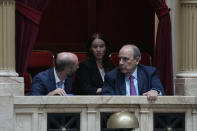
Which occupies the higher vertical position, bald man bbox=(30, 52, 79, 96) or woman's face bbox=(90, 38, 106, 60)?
woman's face bbox=(90, 38, 106, 60)

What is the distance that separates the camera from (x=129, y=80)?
34.7 feet

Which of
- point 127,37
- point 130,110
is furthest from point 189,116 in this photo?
point 127,37

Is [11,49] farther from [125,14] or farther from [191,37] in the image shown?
[125,14]

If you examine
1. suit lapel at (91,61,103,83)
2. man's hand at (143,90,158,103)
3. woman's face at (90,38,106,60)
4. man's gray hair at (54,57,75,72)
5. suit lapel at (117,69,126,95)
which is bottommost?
man's hand at (143,90,158,103)

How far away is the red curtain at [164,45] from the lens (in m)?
11.8

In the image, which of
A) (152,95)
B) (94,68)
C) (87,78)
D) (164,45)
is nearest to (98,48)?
(94,68)

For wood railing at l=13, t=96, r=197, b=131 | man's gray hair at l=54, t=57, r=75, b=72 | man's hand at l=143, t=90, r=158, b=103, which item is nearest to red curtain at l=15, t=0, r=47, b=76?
man's gray hair at l=54, t=57, r=75, b=72

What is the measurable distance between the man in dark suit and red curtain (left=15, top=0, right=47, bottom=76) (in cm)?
137

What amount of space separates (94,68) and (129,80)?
3.32ft

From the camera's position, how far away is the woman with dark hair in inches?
445

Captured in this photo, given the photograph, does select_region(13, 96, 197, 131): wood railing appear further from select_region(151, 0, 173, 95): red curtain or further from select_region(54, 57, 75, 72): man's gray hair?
select_region(151, 0, 173, 95): red curtain

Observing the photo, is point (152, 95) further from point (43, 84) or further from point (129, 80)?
point (43, 84)

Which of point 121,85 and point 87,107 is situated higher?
point 121,85

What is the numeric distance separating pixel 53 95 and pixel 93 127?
2.14 feet
